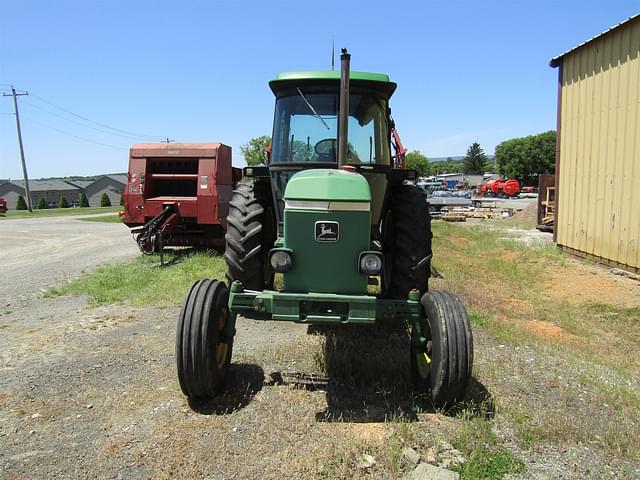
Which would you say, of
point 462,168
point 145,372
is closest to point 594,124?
point 145,372

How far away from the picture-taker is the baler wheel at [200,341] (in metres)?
3.79

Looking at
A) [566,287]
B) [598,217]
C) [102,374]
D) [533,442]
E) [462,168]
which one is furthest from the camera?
[462,168]

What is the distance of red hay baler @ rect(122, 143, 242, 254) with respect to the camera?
423 inches

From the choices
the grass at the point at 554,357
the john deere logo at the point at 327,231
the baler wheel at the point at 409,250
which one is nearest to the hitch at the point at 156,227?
the grass at the point at 554,357

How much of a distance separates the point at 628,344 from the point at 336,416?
407 cm

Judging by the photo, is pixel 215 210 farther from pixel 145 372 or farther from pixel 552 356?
pixel 552 356

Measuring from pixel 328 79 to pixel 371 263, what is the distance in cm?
202

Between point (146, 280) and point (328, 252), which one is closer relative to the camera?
point (328, 252)

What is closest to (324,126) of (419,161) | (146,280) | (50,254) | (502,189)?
(146,280)

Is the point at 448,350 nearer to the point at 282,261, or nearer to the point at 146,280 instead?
the point at 282,261

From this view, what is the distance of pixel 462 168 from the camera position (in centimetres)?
11669

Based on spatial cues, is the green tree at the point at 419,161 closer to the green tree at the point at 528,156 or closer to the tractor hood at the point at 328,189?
the green tree at the point at 528,156

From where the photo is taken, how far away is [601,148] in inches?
432

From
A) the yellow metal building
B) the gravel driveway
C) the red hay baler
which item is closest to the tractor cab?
the gravel driveway
